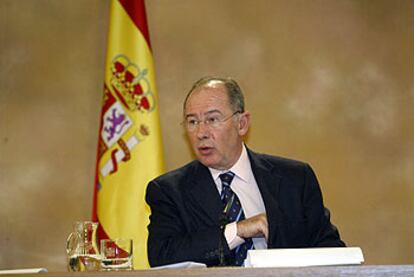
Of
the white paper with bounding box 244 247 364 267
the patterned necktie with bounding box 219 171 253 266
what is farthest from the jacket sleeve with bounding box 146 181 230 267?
the white paper with bounding box 244 247 364 267

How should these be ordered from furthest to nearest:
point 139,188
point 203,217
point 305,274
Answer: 1. point 139,188
2. point 203,217
3. point 305,274

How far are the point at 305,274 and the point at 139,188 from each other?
263 cm

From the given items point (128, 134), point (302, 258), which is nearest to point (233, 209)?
point (302, 258)

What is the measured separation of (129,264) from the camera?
2.29 meters

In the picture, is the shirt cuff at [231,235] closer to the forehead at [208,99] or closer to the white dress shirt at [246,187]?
the white dress shirt at [246,187]

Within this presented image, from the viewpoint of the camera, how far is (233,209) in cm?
312

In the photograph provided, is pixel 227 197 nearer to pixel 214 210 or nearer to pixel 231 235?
pixel 214 210

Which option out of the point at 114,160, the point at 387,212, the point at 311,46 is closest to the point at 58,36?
the point at 114,160

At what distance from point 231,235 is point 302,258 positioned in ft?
3.17

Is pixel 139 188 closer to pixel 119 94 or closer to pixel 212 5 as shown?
pixel 119 94

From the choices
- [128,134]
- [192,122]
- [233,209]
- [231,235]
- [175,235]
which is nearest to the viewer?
[231,235]

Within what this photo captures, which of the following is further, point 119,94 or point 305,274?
point 119,94

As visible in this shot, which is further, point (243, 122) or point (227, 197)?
point (243, 122)

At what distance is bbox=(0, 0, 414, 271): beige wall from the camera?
4.52 m
